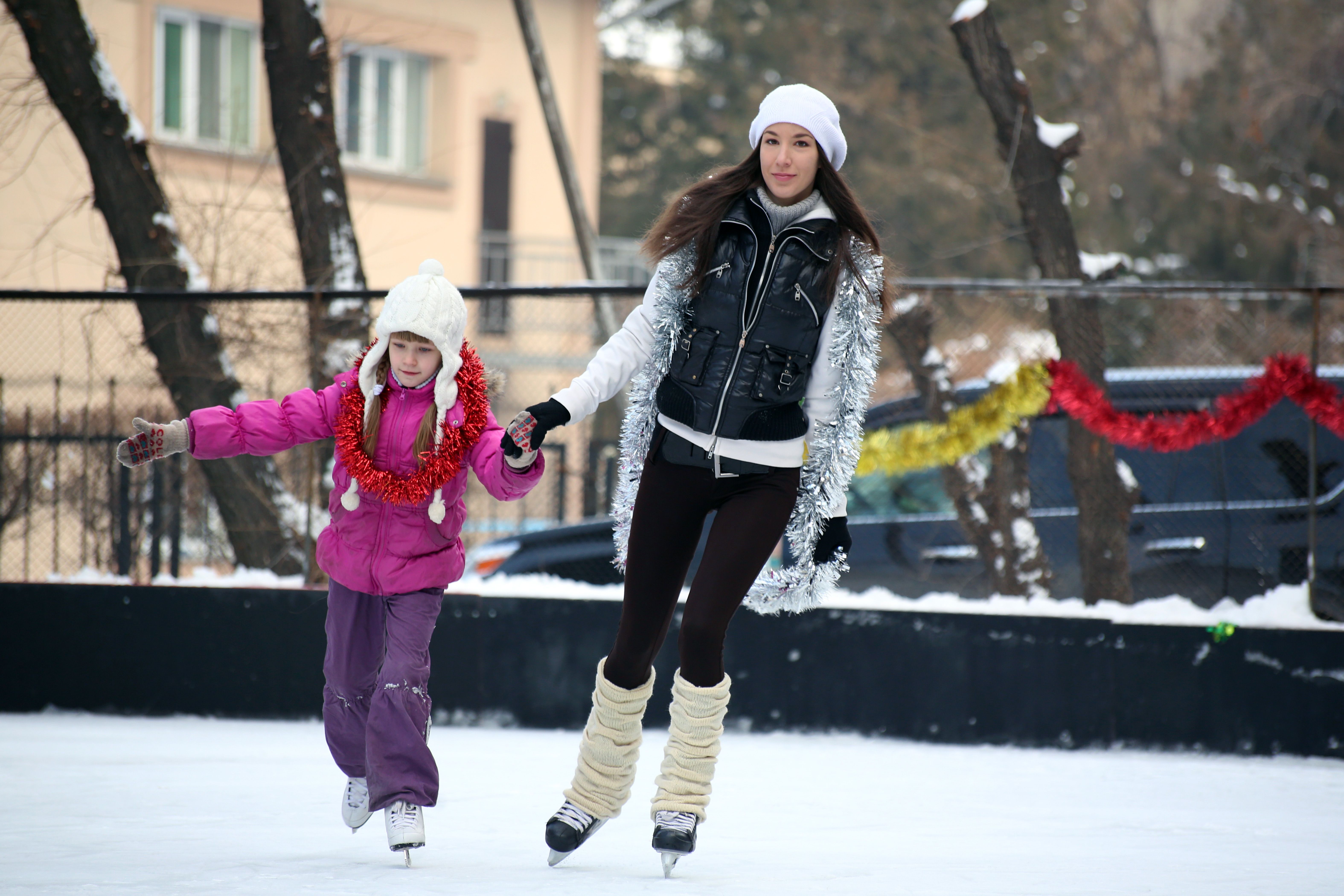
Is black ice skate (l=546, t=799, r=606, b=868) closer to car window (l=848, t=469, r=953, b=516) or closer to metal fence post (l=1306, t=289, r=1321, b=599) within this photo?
car window (l=848, t=469, r=953, b=516)

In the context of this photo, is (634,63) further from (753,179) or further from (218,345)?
(753,179)

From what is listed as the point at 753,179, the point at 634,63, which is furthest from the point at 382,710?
the point at 634,63

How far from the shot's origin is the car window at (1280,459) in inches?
223

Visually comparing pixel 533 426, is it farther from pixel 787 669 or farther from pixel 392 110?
pixel 392 110

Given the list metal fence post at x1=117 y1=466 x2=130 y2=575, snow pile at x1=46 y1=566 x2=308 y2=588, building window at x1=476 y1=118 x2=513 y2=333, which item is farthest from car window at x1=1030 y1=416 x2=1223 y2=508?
building window at x1=476 y1=118 x2=513 y2=333

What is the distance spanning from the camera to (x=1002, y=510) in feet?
19.6

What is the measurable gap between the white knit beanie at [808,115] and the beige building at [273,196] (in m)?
3.04

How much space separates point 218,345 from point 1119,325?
4700 mm

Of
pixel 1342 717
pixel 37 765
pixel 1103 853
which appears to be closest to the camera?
pixel 1103 853

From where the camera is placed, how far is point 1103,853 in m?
3.81

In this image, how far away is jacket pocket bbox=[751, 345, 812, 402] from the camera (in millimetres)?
3328

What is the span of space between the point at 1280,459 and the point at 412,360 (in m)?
3.96

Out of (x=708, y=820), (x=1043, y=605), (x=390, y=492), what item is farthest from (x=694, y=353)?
(x=1043, y=605)

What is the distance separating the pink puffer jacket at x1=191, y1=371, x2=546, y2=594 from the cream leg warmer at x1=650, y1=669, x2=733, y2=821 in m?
0.69
